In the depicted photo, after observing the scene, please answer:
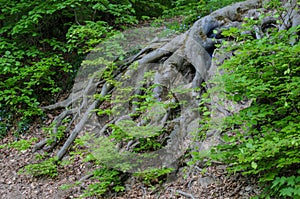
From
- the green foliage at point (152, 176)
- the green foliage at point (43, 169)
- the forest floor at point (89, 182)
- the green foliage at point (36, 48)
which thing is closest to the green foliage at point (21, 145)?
the forest floor at point (89, 182)

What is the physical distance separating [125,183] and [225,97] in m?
2.03

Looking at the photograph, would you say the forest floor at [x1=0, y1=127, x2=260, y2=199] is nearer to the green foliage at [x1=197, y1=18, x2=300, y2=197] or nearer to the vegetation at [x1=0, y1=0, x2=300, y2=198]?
the vegetation at [x1=0, y1=0, x2=300, y2=198]

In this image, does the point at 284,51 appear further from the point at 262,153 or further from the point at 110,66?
the point at 110,66

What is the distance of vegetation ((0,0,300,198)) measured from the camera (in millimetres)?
3299

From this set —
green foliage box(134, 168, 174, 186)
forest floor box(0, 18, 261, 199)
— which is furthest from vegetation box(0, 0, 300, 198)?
forest floor box(0, 18, 261, 199)

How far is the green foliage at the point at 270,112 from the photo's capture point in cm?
318

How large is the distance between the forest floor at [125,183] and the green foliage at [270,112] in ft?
1.81

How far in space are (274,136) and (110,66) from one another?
422 cm

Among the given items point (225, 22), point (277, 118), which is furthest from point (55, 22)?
point (277, 118)

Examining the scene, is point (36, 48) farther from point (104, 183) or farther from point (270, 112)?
point (270, 112)

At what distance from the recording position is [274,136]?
10.7ft

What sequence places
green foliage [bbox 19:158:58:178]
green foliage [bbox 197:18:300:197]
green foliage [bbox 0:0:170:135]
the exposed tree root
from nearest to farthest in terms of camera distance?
green foliage [bbox 197:18:300:197] < the exposed tree root < green foliage [bbox 19:158:58:178] < green foliage [bbox 0:0:170:135]

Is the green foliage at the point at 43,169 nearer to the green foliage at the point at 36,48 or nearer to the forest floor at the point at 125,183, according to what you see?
the forest floor at the point at 125,183

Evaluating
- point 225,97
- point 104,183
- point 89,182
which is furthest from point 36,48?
point 225,97
